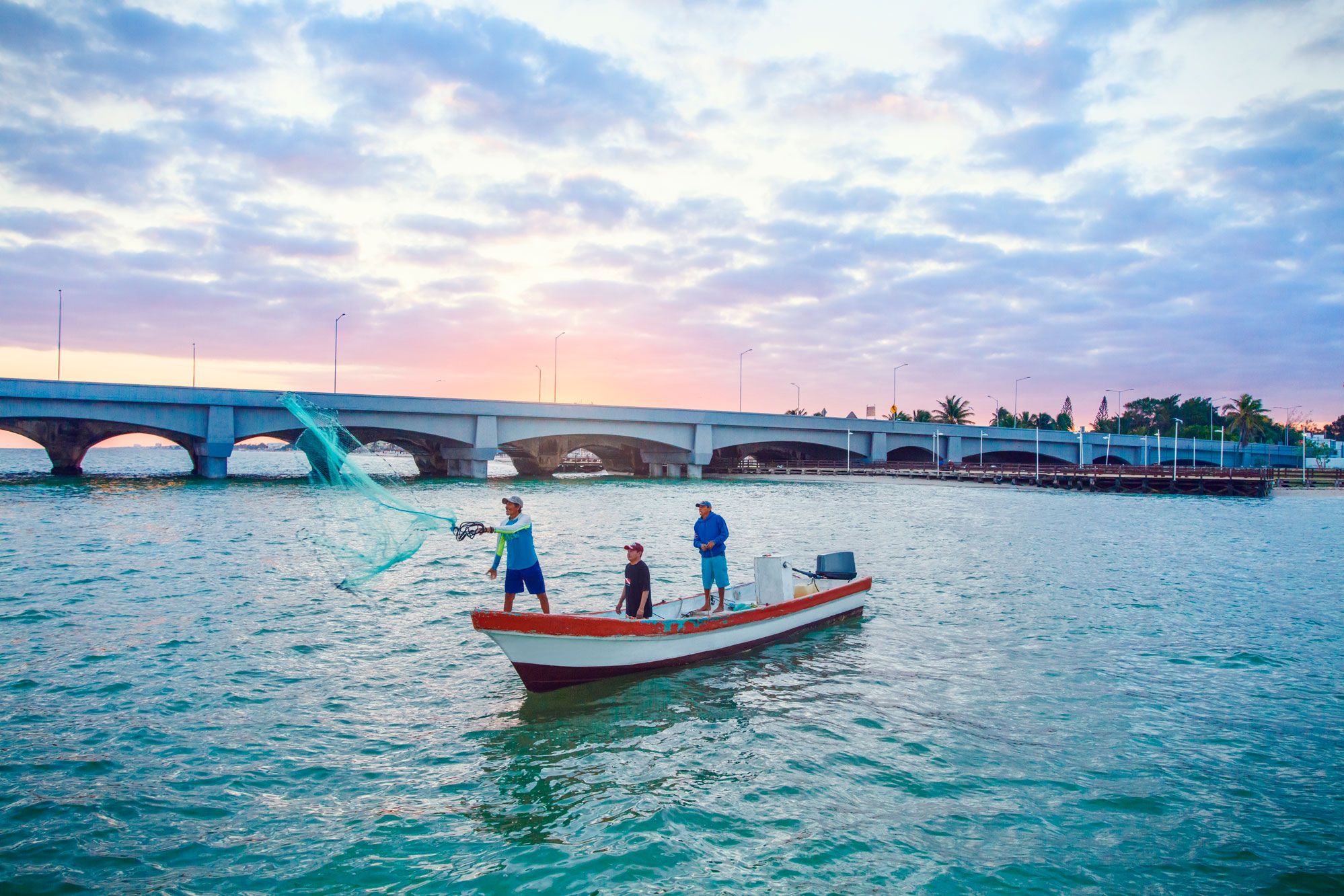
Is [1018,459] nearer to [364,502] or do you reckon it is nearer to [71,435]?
[71,435]

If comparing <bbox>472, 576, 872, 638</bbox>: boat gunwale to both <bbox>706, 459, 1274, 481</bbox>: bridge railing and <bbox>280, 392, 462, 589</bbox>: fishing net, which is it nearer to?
<bbox>280, 392, 462, 589</bbox>: fishing net

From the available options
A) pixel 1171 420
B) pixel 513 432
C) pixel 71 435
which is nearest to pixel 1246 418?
pixel 1171 420

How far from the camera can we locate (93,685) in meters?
11.7

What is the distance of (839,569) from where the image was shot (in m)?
18.0

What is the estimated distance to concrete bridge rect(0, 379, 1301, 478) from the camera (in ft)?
181

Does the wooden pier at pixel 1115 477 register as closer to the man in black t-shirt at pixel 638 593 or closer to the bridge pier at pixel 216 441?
the bridge pier at pixel 216 441

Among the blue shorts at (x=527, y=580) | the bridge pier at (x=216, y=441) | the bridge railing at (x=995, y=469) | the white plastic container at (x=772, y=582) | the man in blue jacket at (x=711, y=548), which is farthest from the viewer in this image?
the bridge railing at (x=995, y=469)

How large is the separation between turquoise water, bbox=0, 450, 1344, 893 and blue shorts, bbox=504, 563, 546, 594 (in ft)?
5.63

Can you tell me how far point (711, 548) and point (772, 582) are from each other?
2.22 meters

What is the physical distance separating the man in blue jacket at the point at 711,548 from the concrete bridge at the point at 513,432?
54.3 m

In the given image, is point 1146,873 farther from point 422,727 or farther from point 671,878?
point 422,727

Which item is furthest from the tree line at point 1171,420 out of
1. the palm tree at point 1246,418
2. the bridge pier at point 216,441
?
the bridge pier at point 216,441

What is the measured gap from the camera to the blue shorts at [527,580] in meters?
11.8

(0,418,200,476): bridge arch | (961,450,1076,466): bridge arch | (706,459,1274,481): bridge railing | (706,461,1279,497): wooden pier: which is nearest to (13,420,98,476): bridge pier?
(0,418,200,476): bridge arch
